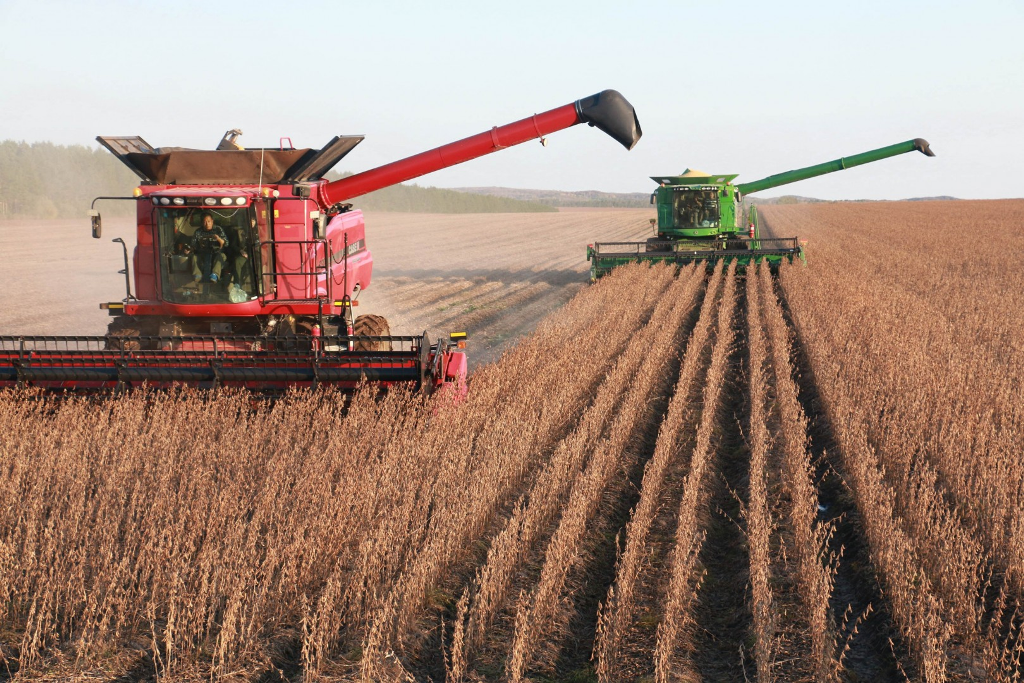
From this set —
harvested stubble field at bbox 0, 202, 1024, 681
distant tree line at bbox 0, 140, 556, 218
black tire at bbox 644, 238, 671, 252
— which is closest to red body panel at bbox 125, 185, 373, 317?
harvested stubble field at bbox 0, 202, 1024, 681

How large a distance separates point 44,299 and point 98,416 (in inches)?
413

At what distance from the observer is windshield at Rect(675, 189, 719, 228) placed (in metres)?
20.7

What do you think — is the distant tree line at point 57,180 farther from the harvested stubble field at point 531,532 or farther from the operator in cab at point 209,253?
the harvested stubble field at point 531,532

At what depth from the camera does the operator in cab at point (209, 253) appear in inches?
310

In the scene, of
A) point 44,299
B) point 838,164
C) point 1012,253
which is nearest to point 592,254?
point 838,164

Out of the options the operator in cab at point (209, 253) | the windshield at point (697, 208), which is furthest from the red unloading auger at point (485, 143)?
the windshield at point (697, 208)

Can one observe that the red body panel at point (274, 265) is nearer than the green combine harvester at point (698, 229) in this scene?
Yes

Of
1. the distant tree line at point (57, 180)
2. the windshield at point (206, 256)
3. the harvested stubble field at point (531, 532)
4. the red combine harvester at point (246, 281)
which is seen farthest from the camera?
the distant tree line at point (57, 180)

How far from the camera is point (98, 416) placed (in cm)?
668

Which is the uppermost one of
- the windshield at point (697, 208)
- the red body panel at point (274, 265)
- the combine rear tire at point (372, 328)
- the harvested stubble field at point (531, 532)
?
the windshield at point (697, 208)

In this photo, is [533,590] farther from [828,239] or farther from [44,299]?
[828,239]

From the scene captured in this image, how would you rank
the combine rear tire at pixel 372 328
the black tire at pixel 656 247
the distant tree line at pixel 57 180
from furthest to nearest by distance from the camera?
the distant tree line at pixel 57 180 → the black tire at pixel 656 247 → the combine rear tire at pixel 372 328

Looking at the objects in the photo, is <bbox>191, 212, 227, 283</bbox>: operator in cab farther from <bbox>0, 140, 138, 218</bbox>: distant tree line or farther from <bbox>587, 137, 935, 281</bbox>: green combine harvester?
<bbox>0, 140, 138, 218</bbox>: distant tree line

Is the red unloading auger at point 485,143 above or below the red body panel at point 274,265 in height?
above
